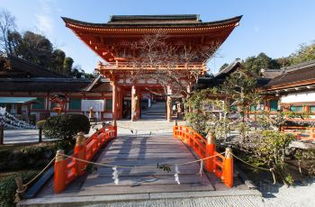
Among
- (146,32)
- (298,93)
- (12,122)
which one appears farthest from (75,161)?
(298,93)

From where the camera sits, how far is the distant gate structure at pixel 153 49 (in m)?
14.2

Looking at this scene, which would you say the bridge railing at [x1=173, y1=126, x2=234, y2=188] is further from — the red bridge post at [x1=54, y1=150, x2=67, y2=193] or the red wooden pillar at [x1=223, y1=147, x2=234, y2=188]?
the red bridge post at [x1=54, y1=150, x2=67, y2=193]

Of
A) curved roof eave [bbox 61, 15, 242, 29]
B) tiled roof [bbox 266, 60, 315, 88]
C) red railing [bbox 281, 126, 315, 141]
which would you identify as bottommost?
red railing [bbox 281, 126, 315, 141]

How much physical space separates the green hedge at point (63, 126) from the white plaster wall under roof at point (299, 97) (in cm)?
1250

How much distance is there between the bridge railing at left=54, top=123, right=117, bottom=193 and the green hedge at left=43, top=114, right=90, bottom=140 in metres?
1.15

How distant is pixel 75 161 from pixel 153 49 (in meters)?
12.1

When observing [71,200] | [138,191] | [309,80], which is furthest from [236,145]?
[309,80]

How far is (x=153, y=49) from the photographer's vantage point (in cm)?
1562

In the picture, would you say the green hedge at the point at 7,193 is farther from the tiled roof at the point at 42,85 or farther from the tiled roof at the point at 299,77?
the tiled roof at the point at 42,85

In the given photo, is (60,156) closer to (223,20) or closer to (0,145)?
(0,145)

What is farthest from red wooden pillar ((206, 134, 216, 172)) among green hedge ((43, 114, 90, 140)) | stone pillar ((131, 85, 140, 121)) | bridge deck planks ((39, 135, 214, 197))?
stone pillar ((131, 85, 140, 121))

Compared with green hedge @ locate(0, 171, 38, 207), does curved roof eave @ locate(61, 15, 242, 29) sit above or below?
above

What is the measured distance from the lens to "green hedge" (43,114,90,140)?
25.2 feet

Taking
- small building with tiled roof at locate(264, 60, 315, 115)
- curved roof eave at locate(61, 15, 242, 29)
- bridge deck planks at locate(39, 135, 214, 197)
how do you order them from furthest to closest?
1. curved roof eave at locate(61, 15, 242, 29)
2. small building with tiled roof at locate(264, 60, 315, 115)
3. bridge deck planks at locate(39, 135, 214, 197)
